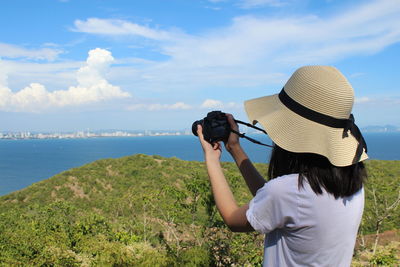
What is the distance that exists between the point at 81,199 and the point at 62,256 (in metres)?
16.4

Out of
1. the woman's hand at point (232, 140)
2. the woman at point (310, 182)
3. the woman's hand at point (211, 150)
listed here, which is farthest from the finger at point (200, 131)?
the woman at point (310, 182)

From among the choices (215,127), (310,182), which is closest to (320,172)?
(310,182)

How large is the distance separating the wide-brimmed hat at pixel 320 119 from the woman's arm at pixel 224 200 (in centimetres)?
22

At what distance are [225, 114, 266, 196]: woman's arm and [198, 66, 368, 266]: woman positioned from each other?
Answer: 0.22 meters

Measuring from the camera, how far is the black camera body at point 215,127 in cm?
127

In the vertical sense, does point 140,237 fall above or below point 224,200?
below

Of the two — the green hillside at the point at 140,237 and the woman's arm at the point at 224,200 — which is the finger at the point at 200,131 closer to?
the woman's arm at the point at 224,200

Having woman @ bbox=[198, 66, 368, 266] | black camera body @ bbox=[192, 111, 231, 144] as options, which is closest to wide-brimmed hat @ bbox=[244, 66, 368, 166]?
woman @ bbox=[198, 66, 368, 266]

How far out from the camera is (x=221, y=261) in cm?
596

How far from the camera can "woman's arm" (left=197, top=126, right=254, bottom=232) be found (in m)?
1.04

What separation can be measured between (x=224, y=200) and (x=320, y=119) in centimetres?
40

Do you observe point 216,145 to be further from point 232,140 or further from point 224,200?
point 224,200

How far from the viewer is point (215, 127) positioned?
1290mm

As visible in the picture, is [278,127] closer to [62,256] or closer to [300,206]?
[300,206]
